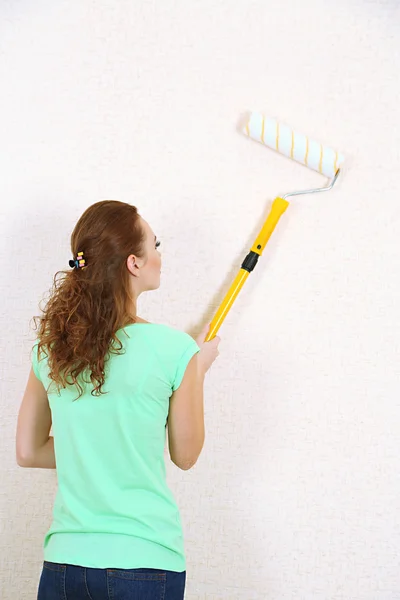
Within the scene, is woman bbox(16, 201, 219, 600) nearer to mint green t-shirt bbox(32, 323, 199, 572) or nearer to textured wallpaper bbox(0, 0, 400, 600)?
mint green t-shirt bbox(32, 323, 199, 572)

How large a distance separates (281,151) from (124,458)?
79 cm

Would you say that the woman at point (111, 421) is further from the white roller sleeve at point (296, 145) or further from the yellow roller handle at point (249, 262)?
the white roller sleeve at point (296, 145)

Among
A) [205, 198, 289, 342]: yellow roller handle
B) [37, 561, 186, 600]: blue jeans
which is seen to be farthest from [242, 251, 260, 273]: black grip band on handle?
[37, 561, 186, 600]: blue jeans

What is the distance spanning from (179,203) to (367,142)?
0.44 m

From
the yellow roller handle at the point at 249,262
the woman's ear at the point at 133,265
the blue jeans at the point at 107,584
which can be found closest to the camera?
→ the blue jeans at the point at 107,584

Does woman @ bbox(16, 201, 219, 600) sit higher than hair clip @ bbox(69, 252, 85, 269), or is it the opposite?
hair clip @ bbox(69, 252, 85, 269)

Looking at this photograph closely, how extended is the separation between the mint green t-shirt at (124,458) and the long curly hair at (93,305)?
24mm

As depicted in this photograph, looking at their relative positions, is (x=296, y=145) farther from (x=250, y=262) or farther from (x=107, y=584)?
(x=107, y=584)

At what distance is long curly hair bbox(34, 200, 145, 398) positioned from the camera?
1.11 m

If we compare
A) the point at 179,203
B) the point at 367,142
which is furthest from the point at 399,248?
the point at 179,203

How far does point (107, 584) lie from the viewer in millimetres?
1045

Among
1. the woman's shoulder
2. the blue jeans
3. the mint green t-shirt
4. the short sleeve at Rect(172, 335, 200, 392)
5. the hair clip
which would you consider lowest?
the blue jeans

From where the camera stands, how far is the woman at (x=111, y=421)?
1069 millimetres

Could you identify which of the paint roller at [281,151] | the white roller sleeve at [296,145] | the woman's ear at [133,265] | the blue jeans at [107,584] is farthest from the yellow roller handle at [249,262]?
the blue jeans at [107,584]
